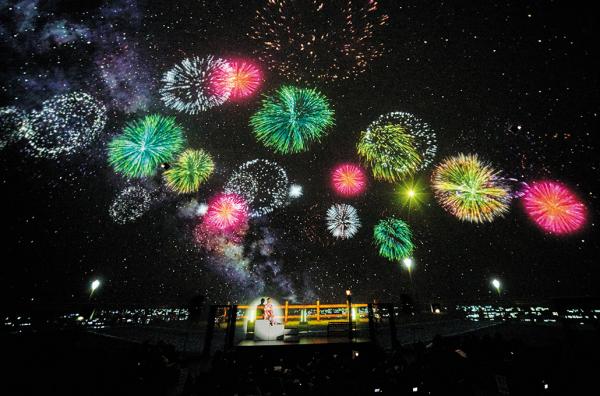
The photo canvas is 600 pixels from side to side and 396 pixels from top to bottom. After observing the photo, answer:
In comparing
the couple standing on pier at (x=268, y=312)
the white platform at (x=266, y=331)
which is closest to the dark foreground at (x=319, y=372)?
the white platform at (x=266, y=331)

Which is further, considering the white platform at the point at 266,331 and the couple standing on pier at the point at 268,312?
the couple standing on pier at the point at 268,312

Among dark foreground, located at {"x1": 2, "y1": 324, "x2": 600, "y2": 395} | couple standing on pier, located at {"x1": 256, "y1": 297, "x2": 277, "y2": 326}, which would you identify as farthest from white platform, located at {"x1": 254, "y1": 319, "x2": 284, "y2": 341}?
dark foreground, located at {"x1": 2, "y1": 324, "x2": 600, "y2": 395}

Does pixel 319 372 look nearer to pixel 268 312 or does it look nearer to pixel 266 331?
pixel 266 331

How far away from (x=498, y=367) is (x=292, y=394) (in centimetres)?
640

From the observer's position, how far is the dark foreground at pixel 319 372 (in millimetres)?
6930

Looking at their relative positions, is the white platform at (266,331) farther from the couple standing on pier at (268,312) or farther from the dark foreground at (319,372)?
the dark foreground at (319,372)

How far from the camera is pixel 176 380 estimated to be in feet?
30.8

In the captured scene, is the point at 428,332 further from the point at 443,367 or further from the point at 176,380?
the point at 176,380

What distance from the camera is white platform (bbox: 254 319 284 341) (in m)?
13.5

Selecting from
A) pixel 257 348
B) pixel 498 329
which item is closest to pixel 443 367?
pixel 257 348

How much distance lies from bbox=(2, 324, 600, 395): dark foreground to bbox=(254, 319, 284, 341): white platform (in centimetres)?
302

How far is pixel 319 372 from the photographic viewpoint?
7.52m

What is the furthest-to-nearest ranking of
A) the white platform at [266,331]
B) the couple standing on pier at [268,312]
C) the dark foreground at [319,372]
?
1. the couple standing on pier at [268,312]
2. the white platform at [266,331]
3. the dark foreground at [319,372]

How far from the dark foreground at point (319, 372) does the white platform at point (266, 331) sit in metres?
3.02
